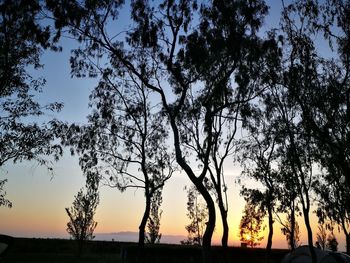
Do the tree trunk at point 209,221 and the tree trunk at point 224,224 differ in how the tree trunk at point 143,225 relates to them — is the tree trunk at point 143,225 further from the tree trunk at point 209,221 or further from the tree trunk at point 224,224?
the tree trunk at point 209,221

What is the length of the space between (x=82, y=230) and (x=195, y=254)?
1452 centimetres

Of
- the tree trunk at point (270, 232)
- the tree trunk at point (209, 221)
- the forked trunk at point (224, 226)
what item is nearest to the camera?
the tree trunk at point (209, 221)

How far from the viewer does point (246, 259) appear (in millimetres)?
34531

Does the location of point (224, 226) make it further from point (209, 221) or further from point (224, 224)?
point (209, 221)

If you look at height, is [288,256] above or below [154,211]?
below

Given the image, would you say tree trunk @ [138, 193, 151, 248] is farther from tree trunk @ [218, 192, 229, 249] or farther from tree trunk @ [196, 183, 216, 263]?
tree trunk @ [196, 183, 216, 263]

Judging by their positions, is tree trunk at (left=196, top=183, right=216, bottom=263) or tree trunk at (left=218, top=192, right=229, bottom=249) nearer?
tree trunk at (left=196, top=183, right=216, bottom=263)

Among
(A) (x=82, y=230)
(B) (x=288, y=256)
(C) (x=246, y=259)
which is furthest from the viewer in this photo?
(A) (x=82, y=230)

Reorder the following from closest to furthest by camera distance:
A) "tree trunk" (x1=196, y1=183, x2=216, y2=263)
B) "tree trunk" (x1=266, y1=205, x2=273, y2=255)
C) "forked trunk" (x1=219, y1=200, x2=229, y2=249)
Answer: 1. "tree trunk" (x1=196, y1=183, x2=216, y2=263)
2. "forked trunk" (x1=219, y1=200, x2=229, y2=249)
3. "tree trunk" (x1=266, y1=205, x2=273, y2=255)

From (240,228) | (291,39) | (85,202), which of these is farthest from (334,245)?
(291,39)

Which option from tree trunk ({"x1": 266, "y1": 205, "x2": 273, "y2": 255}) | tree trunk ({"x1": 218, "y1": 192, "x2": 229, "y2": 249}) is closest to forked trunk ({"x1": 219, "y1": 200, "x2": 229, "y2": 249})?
tree trunk ({"x1": 218, "y1": 192, "x2": 229, "y2": 249})

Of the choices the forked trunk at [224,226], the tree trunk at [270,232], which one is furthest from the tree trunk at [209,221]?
the tree trunk at [270,232]

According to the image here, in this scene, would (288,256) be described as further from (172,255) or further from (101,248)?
(101,248)

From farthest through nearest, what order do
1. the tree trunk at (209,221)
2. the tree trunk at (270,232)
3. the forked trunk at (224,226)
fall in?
the tree trunk at (270,232)
the forked trunk at (224,226)
the tree trunk at (209,221)
